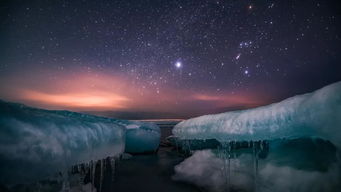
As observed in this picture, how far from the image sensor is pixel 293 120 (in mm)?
4766

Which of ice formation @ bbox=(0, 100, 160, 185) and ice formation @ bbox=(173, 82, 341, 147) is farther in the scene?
ice formation @ bbox=(173, 82, 341, 147)

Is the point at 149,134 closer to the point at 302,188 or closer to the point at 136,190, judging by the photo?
the point at 136,190

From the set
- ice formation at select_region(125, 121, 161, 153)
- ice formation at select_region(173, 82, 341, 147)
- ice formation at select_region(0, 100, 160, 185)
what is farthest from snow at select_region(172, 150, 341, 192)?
ice formation at select_region(125, 121, 161, 153)

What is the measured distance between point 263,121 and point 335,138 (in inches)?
68.1

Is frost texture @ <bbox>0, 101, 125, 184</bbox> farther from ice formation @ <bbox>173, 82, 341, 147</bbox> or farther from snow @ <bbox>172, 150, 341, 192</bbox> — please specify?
ice formation @ <bbox>173, 82, 341, 147</bbox>

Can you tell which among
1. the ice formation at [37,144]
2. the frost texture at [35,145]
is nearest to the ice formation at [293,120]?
the ice formation at [37,144]

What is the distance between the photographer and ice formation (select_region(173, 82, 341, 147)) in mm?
3928

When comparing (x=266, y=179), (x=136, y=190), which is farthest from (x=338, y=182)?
(x=136, y=190)

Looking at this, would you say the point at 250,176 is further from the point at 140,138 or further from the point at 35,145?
the point at 140,138

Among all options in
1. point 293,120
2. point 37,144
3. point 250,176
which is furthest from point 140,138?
point 37,144

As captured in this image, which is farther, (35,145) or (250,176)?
(250,176)

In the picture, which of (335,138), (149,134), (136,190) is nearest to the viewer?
(335,138)

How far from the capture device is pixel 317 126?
4254 mm

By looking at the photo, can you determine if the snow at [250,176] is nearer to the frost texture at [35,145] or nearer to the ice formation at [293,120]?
the ice formation at [293,120]
